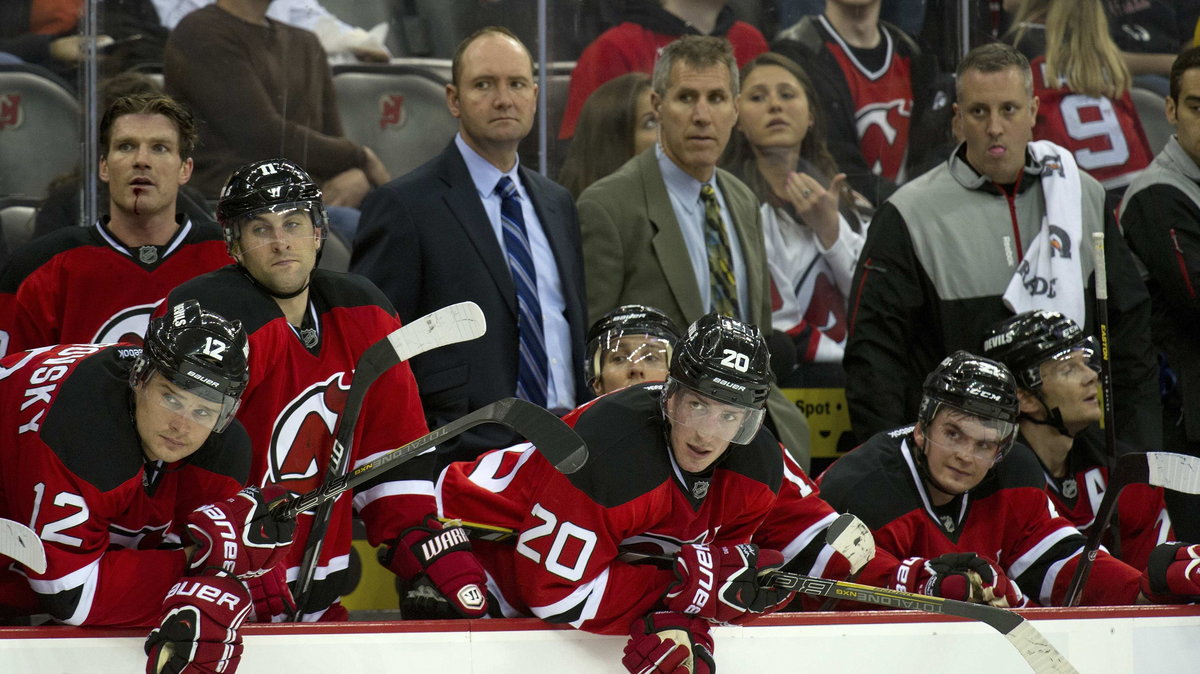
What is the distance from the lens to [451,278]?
10.7ft

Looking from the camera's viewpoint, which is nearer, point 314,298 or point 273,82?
point 314,298

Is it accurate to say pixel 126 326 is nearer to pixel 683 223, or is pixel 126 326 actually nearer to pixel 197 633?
pixel 197 633

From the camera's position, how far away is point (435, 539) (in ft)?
8.39

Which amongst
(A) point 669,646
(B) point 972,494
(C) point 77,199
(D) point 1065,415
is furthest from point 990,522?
(C) point 77,199

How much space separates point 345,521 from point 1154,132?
3.41 metres

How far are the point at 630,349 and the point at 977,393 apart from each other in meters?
0.75

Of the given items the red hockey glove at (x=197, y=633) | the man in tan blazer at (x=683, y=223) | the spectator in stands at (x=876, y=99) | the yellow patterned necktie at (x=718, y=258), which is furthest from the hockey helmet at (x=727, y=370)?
the spectator in stands at (x=876, y=99)

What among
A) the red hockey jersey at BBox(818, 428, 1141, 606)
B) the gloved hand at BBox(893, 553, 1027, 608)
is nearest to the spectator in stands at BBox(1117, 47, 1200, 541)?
the red hockey jersey at BBox(818, 428, 1141, 606)

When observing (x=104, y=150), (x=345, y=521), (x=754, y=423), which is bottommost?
(x=345, y=521)

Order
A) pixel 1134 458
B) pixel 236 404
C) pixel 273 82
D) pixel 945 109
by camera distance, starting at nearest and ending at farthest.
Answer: pixel 236 404, pixel 1134 458, pixel 273 82, pixel 945 109

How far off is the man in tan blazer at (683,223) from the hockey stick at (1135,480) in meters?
0.90

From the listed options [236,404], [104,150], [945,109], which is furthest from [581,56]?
[236,404]

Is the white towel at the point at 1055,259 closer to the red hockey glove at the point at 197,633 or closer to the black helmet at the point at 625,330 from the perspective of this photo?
the black helmet at the point at 625,330

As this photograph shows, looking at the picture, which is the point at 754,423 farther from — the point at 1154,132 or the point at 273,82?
the point at 1154,132
